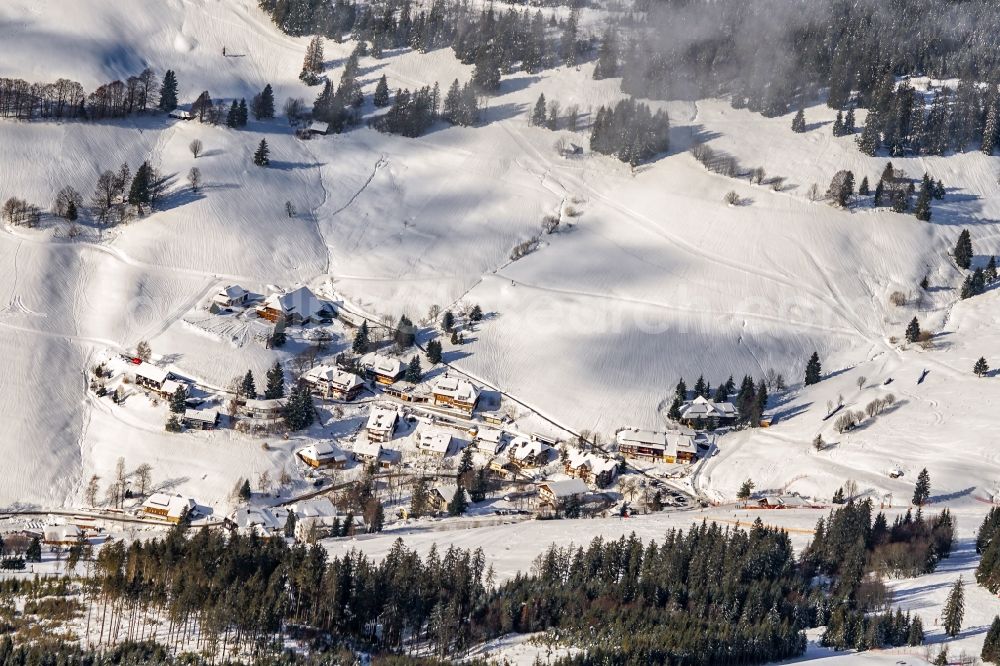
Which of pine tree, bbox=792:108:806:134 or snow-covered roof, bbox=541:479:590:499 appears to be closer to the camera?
snow-covered roof, bbox=541:479:590:499

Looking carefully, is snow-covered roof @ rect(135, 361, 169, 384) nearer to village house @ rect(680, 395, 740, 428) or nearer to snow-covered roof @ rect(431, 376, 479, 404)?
snow-covered roof @ rect(431, 376, 479, 404)

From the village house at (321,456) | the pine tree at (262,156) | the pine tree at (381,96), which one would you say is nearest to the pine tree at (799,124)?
the pine tree at (381,96)

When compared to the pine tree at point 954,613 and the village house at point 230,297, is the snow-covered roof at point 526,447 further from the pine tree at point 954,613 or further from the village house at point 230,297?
the pine tree at point 954,613

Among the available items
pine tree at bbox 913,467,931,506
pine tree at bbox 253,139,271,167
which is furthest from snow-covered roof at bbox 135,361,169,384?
pine tree at bbox 913,467,931,506

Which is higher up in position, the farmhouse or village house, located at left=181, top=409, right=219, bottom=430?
the farmhouse

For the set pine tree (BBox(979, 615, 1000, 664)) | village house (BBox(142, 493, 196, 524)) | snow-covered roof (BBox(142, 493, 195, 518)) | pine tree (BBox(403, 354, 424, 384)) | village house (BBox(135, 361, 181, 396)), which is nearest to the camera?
pine tree (BBox(979, 615, 1000, 664))

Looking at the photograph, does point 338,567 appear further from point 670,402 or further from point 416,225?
point 416,225

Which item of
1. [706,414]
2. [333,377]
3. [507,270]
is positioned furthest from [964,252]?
[333,377]
